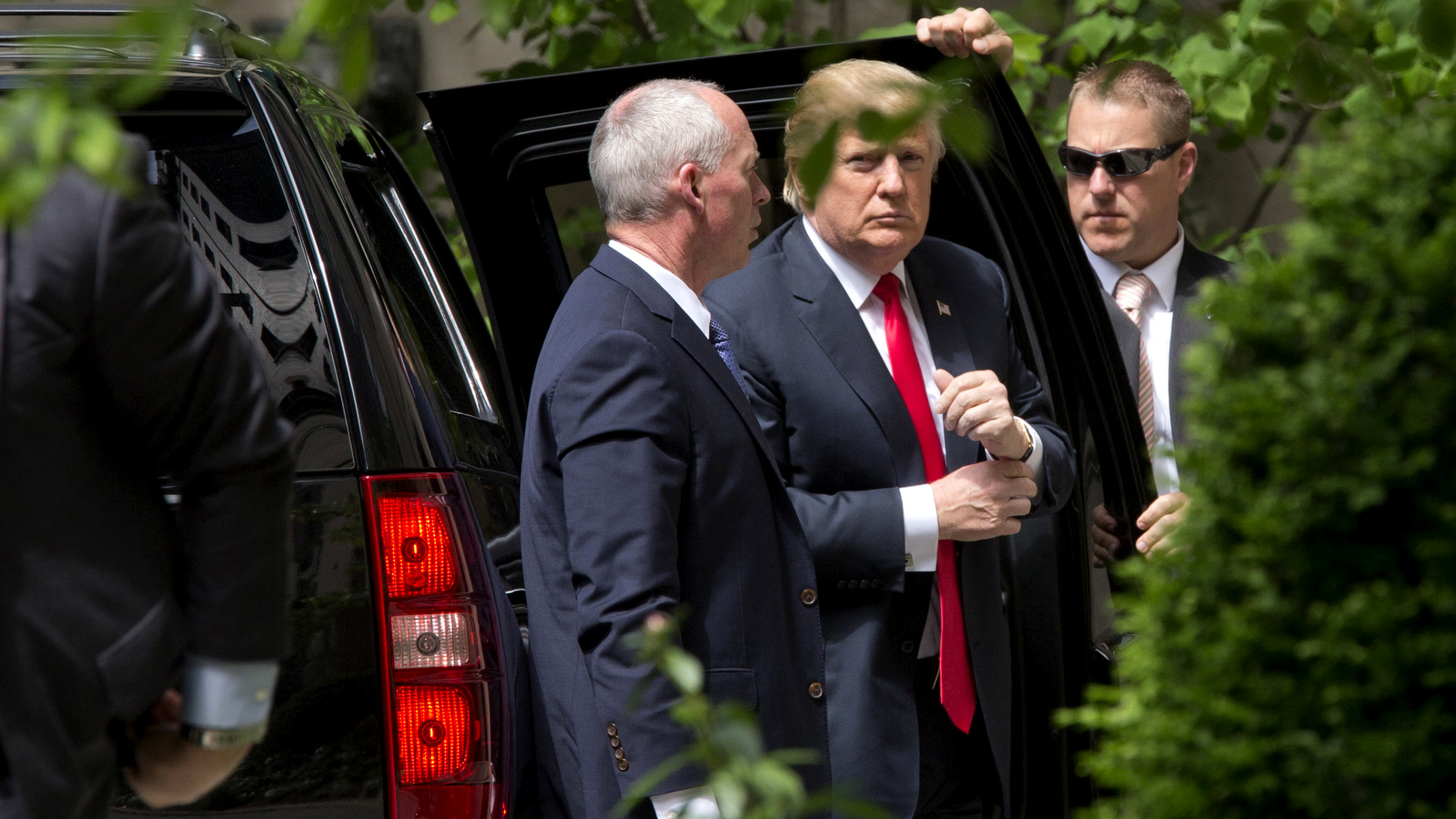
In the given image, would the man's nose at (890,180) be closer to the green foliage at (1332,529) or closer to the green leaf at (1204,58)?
the green foliage at (1332,529)

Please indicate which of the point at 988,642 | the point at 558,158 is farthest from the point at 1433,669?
the point at 558,158

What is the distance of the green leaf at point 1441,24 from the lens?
1363mm

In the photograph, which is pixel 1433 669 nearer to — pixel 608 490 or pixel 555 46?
pixel 608 490

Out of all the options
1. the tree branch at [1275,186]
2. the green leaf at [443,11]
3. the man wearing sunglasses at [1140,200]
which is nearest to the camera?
the man wearing sunglasses at [1140,200]

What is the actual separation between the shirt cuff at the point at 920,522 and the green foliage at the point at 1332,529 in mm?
1370

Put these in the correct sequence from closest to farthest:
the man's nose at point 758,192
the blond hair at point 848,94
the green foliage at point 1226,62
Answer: the blond hair at point 848,94
the man's nose at point 758,192
the green foliage at point 1226,62

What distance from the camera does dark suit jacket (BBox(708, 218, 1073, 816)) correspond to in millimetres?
2518

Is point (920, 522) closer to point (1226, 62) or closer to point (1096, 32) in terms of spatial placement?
point (1226, 62)

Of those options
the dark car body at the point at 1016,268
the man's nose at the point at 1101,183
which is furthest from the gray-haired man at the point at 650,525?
the man's nose at the point at 1101,183

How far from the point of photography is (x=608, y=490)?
7.13 ft

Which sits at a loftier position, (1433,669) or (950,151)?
(950,151)

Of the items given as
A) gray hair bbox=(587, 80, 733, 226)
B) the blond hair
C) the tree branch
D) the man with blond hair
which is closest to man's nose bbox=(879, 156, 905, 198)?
A: the man with blond hair

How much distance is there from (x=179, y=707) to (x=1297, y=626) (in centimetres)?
128

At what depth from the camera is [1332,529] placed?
43.8 inches
